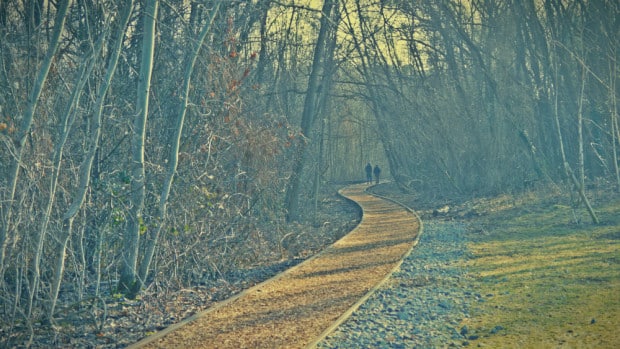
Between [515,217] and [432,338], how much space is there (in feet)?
45.0

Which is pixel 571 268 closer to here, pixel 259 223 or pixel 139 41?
pixel 259 223

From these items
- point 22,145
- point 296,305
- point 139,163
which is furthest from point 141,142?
point 296,305

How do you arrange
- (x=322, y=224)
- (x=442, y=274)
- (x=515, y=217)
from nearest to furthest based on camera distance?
(x=442, y=274)
(x=515, y=217)
(x=322, y=224)

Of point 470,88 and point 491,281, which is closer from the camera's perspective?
point 491,281

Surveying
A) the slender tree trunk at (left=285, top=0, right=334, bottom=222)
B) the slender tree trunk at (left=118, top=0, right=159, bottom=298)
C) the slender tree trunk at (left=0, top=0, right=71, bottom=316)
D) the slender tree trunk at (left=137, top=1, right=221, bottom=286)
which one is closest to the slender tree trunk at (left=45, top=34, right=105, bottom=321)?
the slender tree trunk at (left=0, top=0, right=71, bottom=316)

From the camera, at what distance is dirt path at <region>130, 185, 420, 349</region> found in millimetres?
7594

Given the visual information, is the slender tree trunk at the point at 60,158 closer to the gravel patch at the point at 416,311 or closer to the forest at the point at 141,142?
the forest at the point at 141,142

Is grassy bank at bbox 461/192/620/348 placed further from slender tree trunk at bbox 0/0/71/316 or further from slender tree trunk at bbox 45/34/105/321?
slender tree trunk at bbox 0/0/71/316

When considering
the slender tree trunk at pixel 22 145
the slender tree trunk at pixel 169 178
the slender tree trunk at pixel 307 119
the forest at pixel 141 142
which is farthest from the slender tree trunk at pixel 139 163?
the slender tree trunk at pixel 307 119

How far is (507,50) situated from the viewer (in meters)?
26.9

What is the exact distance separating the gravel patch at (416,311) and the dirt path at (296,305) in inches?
11.1

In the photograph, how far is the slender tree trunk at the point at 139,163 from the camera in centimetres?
976

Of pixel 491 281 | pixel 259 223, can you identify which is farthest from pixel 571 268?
pixel 259 223

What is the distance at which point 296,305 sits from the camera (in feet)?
31.1
